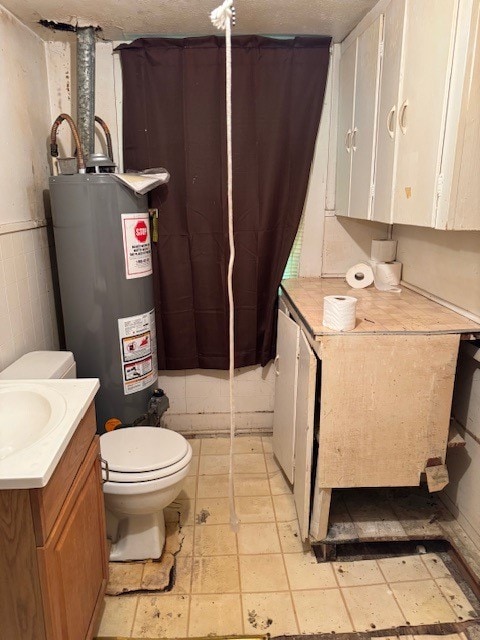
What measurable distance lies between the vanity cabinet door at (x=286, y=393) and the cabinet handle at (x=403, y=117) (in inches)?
31.9

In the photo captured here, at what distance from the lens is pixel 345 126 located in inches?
87.4

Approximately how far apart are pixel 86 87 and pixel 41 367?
1286 millimetres

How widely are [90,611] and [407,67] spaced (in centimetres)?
199

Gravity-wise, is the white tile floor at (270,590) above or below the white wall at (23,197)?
below

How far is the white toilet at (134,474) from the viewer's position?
1.61m

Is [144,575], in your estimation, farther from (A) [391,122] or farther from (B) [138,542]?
(A) [391,122]

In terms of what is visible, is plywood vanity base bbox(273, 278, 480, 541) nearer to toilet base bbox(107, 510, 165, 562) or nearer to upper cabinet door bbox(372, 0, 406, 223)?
upper cabinet door bbox(372, 0, 406, 223)

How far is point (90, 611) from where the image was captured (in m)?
1.31

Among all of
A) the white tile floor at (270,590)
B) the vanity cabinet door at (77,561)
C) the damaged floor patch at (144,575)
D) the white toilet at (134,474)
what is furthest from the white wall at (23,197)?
the white tile floor at (270,590)

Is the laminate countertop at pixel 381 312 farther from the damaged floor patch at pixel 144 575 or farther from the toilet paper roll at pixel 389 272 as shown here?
the damaged floor patch at pixel 144 575

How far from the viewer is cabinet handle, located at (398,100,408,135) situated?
5.24ft

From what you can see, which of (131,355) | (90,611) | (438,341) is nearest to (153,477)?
(90,611)

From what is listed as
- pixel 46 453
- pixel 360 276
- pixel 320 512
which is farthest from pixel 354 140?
pixel 46 453

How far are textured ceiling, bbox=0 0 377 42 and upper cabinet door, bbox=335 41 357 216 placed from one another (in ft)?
0.45
